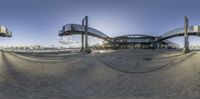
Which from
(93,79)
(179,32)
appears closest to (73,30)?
(179,32)

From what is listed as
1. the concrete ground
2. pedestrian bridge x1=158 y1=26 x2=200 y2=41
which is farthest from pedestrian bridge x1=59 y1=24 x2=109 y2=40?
the concrete ground

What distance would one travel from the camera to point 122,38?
63406 mm

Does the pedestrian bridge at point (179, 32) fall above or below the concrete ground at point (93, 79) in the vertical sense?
above

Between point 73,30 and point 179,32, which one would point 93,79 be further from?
point 179,32

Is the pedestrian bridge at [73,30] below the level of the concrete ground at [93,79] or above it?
above

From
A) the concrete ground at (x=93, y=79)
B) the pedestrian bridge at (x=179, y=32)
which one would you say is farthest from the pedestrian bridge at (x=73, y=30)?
the concrete ground at (x=93, y=79)

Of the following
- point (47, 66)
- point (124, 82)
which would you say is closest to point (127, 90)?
point (124, 82)

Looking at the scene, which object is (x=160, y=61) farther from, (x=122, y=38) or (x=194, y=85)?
(x=122, y=38)

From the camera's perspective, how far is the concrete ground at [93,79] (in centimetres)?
1356

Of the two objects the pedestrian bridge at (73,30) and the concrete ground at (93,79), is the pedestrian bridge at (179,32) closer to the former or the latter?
the pedestrian bridge at (73,30)

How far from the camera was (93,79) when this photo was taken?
16859mm

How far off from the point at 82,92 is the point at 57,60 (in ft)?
25.9

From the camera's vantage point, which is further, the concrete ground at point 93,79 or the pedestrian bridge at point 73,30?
the pedestrian bridge at point 73,30

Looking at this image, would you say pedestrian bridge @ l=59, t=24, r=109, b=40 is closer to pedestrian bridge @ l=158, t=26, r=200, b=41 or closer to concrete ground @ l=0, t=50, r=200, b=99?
pedestrian bridge @ l=158, t=26, r=200, b=41
